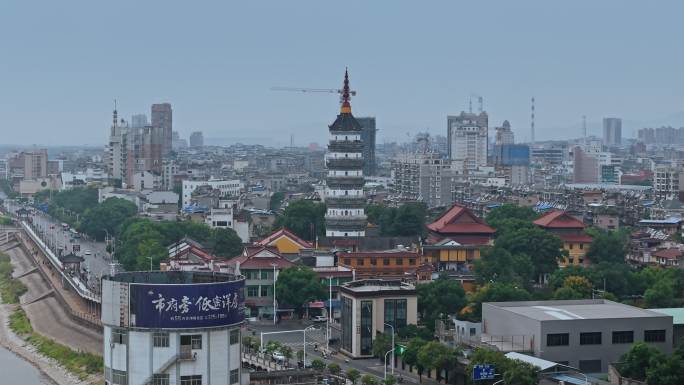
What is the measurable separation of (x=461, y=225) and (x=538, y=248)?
6.43m

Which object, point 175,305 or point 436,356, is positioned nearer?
point 175,305

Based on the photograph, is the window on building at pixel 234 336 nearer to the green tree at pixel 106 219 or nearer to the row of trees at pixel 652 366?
the row of trees at pixel 652 366

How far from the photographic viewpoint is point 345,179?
188ft

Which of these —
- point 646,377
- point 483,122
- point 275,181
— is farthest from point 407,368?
point 483,122

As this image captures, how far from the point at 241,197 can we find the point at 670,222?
33350 mm

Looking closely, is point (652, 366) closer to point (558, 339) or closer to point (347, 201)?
point (558, 339)

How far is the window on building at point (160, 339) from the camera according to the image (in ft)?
70.0

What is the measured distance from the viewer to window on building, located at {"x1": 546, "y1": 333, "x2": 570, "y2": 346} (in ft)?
109

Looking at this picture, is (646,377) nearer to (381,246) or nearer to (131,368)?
(131,368)

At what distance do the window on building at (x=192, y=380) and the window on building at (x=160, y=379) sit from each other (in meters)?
0.25

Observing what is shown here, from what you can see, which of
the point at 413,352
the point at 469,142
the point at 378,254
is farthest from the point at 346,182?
the point at 469,142

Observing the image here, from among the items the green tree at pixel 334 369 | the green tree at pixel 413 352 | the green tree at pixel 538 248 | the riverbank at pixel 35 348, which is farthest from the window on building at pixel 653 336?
the green tree at pixel 538 248

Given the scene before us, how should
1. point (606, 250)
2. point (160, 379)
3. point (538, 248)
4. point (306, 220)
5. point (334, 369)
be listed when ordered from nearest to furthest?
point (160, 379), point (334, 369), point (538, 248), point (606, 250), point (306, 220)

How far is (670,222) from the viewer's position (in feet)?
221
